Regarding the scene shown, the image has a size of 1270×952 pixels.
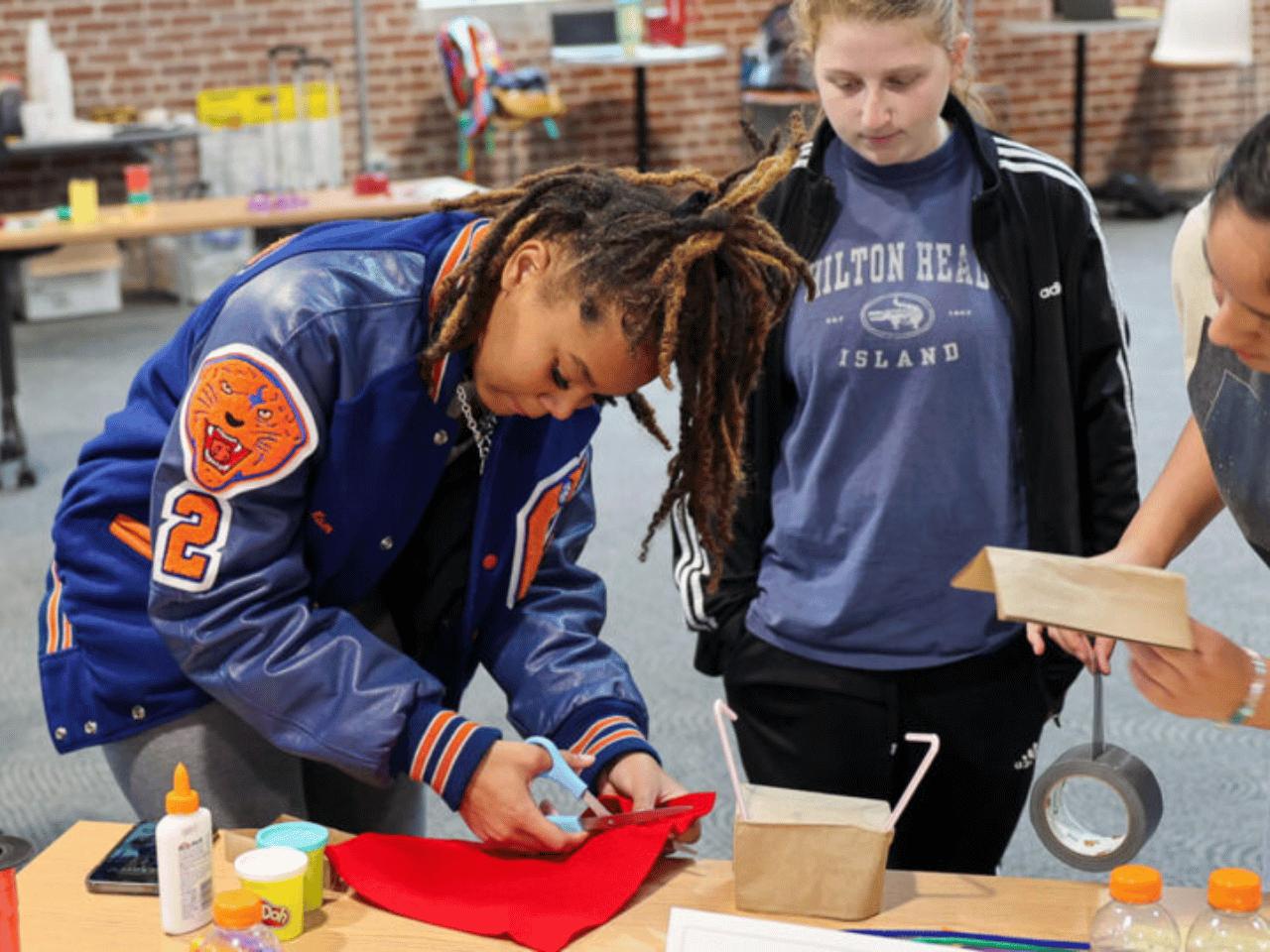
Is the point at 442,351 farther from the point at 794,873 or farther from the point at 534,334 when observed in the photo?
the point at 794,873

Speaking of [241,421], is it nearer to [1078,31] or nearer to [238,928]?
[238,928]

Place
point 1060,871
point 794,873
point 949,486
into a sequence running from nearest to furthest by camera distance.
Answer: point 794,873 < point 949,486 < point 1060,871

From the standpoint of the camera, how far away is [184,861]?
4.88 ft

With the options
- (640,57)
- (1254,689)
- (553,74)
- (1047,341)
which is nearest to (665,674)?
(1047,341)

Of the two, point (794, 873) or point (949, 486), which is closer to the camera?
point (794, 873)

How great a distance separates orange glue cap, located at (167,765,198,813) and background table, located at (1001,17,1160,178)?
760 centimetres

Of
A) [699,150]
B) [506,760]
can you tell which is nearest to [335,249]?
[506,760]

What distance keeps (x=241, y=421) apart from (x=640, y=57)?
6528mm

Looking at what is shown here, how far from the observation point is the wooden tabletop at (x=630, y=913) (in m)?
1.51

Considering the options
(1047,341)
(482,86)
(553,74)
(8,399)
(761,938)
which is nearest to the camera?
(761,938)

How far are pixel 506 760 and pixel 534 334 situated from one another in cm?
41

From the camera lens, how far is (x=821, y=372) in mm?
2010

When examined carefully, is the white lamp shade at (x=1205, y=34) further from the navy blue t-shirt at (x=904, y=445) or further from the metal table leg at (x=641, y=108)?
the navy blue t-shirt at (x=904, y=445)

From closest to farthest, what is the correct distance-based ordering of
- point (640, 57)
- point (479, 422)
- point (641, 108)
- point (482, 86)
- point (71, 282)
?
point (479, 422), point (71, 282), point (482, 86), point (640, 57), point (641, 108)
